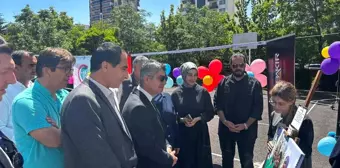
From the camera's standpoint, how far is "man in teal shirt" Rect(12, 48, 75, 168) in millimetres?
1926

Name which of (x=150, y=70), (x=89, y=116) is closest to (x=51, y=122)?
(x=89, y=116)

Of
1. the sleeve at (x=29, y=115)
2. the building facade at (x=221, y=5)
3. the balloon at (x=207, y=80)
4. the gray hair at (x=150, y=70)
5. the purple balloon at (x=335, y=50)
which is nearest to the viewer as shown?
the sleeve at (x=29, y=115)

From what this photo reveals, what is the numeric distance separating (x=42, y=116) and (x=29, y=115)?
0.26 ft

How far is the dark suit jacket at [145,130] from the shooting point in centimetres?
248

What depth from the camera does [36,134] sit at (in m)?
1.91

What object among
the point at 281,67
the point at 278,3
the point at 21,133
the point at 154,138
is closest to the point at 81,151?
the point at 21,133

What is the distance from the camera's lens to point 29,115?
1.92 m

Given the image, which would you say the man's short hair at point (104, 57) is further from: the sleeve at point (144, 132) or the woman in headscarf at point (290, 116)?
the woman in headscarf at point (290, 116)

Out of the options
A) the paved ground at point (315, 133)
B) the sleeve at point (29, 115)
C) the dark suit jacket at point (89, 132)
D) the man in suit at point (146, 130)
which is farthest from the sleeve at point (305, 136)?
the paved ground at point (315, 133)

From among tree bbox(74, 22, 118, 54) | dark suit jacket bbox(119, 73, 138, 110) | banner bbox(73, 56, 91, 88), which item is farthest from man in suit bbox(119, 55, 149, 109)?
tree bbox(74, 22, 118, 54)

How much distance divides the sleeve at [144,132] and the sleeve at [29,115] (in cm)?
73

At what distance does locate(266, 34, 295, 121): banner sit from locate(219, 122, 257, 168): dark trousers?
858mm

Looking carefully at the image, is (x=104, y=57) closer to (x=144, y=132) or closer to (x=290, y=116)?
(x=144, y=132)

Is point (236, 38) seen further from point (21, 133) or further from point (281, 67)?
point (21, 133)
